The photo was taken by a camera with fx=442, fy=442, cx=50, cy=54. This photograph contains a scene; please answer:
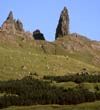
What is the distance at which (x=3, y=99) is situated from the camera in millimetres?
143375

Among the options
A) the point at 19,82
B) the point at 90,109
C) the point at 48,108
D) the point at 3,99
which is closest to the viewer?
the point at 90,109

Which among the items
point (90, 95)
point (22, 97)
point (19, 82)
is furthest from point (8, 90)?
point (90, 95)

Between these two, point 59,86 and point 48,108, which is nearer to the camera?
point 48,108

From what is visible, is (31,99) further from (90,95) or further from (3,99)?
(90,95)

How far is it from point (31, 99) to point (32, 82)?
42.1 m

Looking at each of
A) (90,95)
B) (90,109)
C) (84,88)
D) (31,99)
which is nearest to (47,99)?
(31,99)

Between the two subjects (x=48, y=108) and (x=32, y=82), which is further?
(x=32, y=82)

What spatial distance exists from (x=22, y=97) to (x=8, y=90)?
26.7 meters

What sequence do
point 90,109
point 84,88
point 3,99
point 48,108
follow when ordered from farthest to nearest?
point 84,88 < point 3,99 < point 48,108 < point 90,109

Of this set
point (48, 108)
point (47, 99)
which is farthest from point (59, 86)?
point (48, 108)

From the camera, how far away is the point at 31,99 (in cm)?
14675

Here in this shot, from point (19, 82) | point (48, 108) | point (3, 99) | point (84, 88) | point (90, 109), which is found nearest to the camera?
point (90, 109)

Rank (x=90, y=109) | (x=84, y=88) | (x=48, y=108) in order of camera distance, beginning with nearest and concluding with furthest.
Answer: (x=90, y=109) → (x=48, y=108) → (x=84, y=88)

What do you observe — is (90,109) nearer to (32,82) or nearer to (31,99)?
(31,99)
